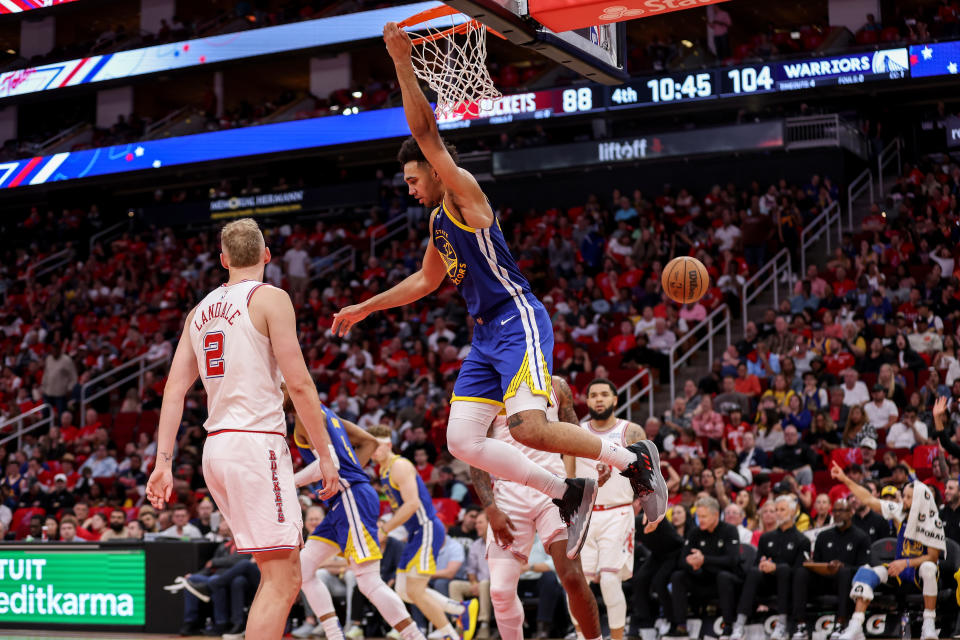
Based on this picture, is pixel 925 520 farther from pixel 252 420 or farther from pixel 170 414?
pixel 170 414

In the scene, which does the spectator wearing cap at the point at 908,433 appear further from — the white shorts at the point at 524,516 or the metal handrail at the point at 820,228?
the white shorts at the point at 524,516

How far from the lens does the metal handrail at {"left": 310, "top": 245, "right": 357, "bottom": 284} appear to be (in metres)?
25.5

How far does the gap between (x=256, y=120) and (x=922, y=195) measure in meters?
14.8

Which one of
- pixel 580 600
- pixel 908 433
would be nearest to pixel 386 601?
pixel 580 600

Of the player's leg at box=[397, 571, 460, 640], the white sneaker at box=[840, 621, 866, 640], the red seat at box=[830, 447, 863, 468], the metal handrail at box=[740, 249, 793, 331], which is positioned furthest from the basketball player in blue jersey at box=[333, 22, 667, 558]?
the metal handrail at box=[740, 249, 793, 331]

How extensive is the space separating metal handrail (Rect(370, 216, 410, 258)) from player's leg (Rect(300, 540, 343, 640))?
16365 millimetres

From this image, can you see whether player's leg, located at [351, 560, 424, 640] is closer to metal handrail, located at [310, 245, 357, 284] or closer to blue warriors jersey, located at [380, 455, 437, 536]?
blue warriors jersey, located at [380, 455, 437, 536]

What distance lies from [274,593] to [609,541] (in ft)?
16.5

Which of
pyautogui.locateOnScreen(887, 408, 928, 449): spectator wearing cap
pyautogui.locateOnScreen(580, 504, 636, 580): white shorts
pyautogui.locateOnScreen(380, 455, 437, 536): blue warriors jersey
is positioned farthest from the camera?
pyautogui.locateOnScreen(887, 408, 928, 449): spectator wearing cap

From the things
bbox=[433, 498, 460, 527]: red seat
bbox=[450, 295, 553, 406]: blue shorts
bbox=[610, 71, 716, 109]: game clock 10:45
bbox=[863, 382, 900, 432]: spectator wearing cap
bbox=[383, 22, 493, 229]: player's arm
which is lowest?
bbox=[433, 498, 460, 527]: red seat

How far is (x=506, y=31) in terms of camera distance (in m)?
7.35

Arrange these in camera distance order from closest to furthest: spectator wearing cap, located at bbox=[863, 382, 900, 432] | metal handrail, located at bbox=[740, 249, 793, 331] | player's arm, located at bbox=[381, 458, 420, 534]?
player's arm, located at bbox=[381, 458, 420, 534], spectator wearing cap, located at bbox=[863, 382, 900, 432], metal handrail, located at bbox=[740, 249, 793, 331]

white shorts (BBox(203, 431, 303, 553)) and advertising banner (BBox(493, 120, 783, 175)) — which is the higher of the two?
advertising banner (BBox(493, 120, 783, 175))

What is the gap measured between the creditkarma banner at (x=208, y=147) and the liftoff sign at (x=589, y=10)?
1562 cm
